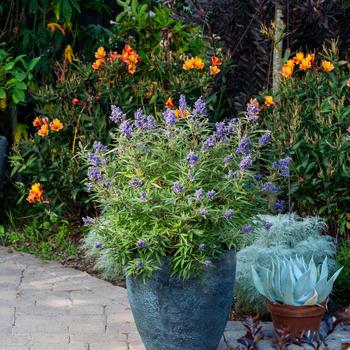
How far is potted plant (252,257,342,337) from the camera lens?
436 centimetres

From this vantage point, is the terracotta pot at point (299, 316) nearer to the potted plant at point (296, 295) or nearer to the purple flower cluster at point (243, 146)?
the potted plant at point (296, 295)

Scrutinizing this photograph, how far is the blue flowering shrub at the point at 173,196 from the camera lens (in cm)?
399

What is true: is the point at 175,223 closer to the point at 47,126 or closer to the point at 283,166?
the point at 283,166

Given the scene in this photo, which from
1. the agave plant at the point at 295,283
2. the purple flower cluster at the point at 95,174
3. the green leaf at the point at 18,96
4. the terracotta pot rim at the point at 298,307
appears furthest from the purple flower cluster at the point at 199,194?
the green leaf at the point at 18,96

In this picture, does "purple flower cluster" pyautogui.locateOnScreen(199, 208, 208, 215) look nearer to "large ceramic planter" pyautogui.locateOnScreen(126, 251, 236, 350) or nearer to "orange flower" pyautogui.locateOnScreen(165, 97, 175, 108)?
"large ceramic planter" pyautogui.locateOnScreen(126, 251, 236, 350)

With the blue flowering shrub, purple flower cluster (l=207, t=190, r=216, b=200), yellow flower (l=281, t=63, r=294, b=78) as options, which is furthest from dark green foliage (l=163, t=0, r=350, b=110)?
purple flower cluster (l=207, t=190, r=216, b=200)

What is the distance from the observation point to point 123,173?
165 inches

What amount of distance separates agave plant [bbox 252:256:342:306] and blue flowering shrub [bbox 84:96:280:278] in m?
0.34

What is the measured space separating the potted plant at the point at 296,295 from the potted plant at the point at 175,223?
0.35 meters

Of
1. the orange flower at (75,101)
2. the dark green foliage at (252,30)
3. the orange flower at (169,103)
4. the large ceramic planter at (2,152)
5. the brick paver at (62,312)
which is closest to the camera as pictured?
the brick paver at (62,312)

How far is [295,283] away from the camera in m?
4.38

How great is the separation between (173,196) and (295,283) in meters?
0.87

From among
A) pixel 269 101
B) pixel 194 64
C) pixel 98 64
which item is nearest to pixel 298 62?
pixel 269 101

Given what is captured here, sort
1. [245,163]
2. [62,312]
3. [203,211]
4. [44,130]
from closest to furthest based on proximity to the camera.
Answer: [203,211] → [245,163] → [62,312] → [44,130]
